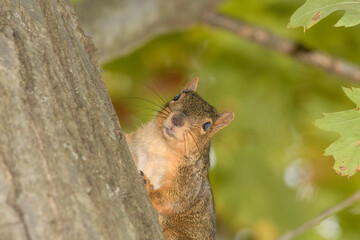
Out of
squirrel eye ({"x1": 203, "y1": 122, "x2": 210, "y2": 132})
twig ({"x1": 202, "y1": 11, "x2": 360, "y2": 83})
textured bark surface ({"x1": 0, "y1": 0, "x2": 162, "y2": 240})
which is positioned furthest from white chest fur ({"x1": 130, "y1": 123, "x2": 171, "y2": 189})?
twig ({"x1": 202, "y1": 11, "x2": 360, "y2": 83})

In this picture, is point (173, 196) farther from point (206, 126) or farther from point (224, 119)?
point (224, 119)

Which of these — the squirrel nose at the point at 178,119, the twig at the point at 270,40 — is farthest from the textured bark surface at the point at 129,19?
the squirrel nose at the point at 178,119

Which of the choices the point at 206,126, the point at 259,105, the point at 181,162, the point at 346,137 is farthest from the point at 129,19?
the point at 346,137

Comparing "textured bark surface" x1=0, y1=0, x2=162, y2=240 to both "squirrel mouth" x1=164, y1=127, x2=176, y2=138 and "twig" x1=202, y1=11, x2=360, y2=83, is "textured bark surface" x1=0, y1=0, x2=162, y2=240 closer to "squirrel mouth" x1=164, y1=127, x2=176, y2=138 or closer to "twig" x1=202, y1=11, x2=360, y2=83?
"squirrel mouth" x1=164, y1=127, x2=176, y2=138

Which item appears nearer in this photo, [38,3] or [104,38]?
[38,3]

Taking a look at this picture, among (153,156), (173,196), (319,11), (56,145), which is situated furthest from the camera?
(153,156)

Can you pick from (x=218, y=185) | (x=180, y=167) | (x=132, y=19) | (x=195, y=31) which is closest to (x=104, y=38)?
(x=132, y=19)

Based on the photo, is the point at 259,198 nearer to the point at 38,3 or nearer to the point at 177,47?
the point at 177,47
